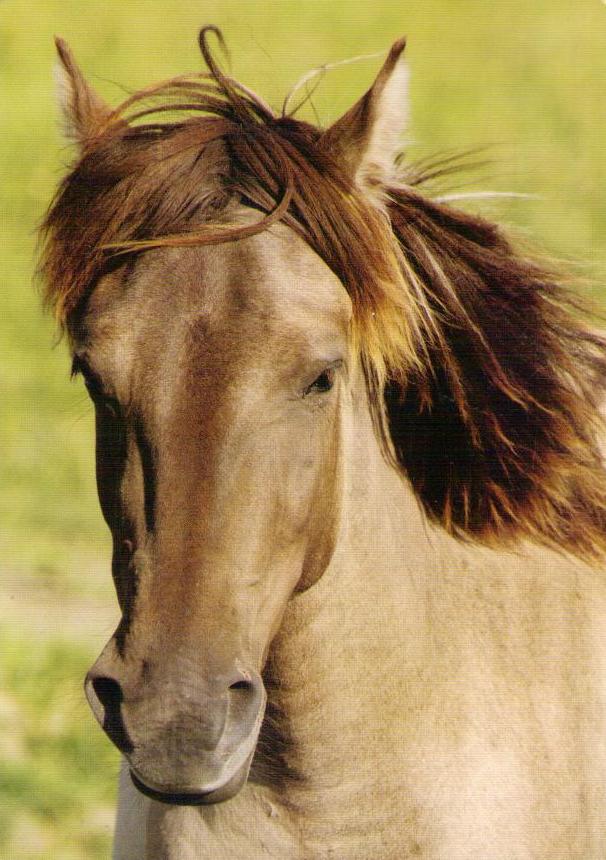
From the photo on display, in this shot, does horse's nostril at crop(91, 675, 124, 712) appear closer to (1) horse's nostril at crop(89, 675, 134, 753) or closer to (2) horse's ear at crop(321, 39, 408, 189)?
(1) horse's nostril at crop(89, 675, 134, 753)

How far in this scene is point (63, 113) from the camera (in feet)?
6.70

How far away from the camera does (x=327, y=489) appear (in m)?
1.83

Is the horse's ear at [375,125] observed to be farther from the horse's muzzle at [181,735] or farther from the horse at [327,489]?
the horse's muzzle at [181,735]

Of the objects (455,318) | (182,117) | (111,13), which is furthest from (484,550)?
(111,13)

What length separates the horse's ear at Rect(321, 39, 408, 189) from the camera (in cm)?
183

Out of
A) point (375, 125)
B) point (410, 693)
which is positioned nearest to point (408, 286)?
point (375, 125)

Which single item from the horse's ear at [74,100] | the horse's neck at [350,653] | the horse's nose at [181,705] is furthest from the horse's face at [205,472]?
the horse's ear at [74,100]

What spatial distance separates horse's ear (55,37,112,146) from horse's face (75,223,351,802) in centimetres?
40

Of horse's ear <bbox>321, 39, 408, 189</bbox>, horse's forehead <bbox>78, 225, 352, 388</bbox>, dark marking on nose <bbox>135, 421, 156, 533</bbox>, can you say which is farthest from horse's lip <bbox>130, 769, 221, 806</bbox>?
horse's ear <bbox>321, 39, 408, 189</bbox>

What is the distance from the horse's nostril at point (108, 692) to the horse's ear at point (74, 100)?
97cm

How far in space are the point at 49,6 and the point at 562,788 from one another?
5.81m

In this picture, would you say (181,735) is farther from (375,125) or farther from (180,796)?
(375,125)

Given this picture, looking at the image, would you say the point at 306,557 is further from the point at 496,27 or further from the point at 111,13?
the point at 496,27

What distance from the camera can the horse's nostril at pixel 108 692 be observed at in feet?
5.07
